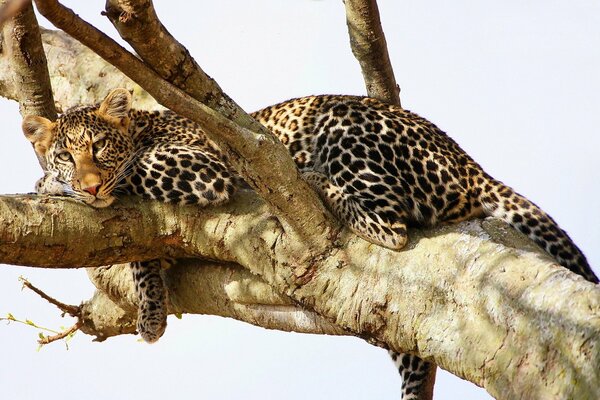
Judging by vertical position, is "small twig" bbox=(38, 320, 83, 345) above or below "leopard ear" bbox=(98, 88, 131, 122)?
below

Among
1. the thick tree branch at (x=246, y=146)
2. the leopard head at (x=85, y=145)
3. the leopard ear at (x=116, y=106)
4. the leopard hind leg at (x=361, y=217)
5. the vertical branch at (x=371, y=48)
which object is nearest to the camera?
the thick tree branch at (x=246, y=146)

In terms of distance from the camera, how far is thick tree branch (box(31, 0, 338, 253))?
473cm

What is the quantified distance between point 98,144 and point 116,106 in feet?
1.68

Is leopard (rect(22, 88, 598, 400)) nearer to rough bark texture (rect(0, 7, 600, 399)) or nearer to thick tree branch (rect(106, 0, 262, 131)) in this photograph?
rough bark texture (rect(0, 7, 600, 399))

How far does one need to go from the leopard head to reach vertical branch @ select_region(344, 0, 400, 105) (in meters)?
2.33

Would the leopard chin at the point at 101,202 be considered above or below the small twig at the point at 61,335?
above

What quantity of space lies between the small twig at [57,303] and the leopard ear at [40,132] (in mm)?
1109

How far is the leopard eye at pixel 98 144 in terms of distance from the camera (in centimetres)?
802

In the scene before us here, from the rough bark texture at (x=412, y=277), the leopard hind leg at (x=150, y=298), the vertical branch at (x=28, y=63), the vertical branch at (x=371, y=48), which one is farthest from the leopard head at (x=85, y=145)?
the vertical branch at (x=371, y=48)

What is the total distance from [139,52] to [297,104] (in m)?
3.12

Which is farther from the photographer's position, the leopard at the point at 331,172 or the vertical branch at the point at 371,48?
the vertical branch at the point at 371,48

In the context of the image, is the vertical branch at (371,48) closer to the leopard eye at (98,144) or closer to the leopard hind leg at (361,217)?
the leopard hind leg at (361,217)

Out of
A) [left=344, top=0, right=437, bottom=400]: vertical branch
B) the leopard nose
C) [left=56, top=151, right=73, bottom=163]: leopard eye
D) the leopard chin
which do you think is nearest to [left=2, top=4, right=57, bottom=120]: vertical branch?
[left=56, top=151, right=73, bottom=163]: leopard eye

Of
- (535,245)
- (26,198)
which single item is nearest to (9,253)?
(26,198)
